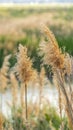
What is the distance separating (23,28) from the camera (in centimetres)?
2214

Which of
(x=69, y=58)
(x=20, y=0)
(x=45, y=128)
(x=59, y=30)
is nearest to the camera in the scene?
(x=69, y=58)

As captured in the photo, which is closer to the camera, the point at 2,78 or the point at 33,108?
the point at 2,78

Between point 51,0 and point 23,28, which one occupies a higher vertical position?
point 51,0

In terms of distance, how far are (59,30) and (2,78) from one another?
724 inches

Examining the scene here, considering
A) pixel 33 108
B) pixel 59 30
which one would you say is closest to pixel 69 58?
pixel 33 108


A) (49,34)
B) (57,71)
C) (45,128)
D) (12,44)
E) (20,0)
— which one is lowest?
(45,128)

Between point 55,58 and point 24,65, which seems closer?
point 55,58

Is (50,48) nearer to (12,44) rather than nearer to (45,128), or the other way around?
(45,128)

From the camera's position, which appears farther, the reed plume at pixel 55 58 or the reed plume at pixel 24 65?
the reed plume at pixel 24 65

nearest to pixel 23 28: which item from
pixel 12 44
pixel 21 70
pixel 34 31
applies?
pixel 34 31

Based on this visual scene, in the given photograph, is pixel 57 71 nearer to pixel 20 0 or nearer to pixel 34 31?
pixel 34 31

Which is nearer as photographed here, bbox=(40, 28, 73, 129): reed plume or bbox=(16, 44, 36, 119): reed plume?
bbox=(40, 28, 73, 129): reed plume

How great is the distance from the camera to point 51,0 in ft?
215

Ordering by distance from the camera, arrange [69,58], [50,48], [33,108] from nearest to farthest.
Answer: [50,48] < [69,58] < [33,108]
